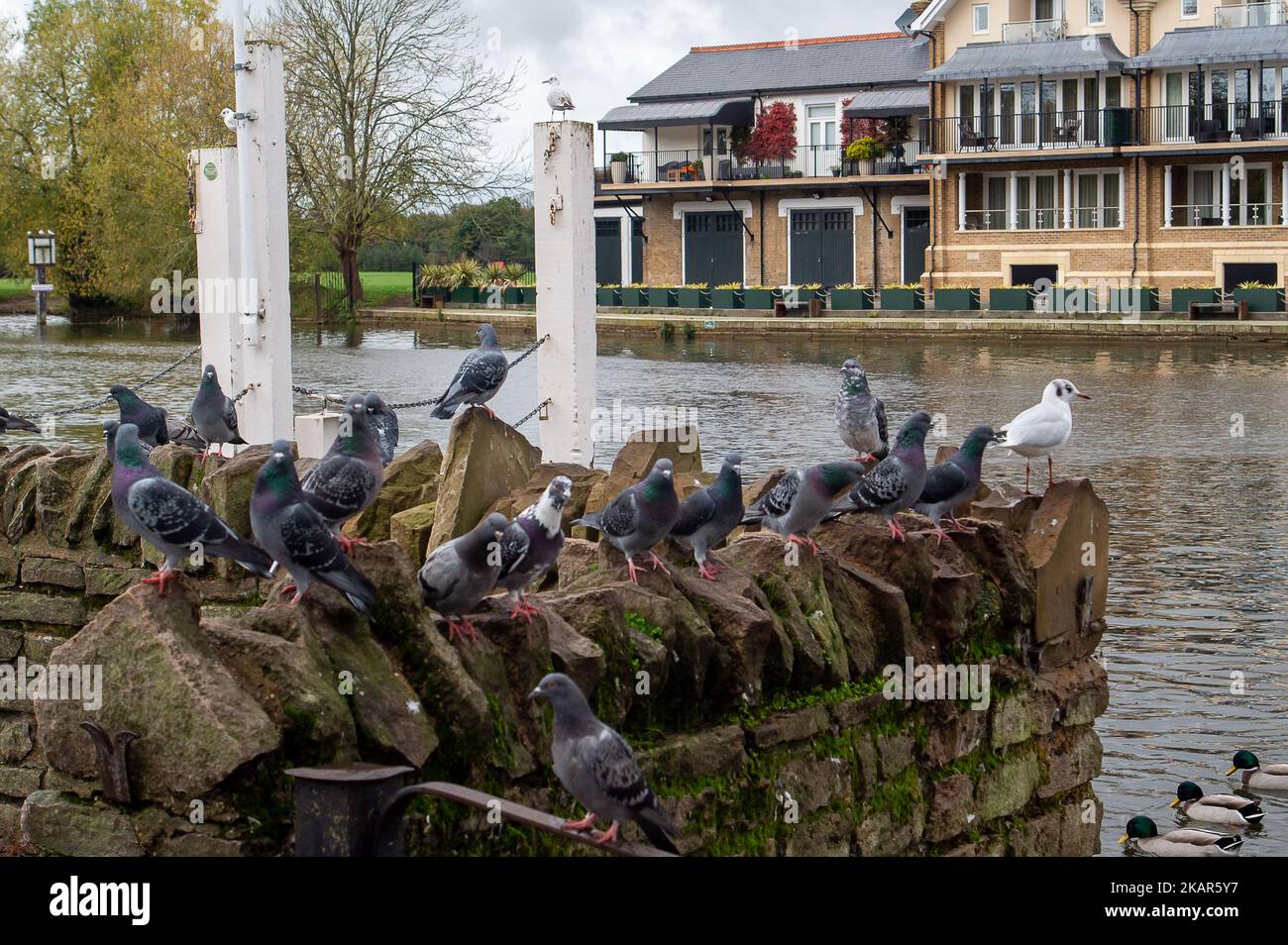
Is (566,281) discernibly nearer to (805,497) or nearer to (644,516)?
(805,497)

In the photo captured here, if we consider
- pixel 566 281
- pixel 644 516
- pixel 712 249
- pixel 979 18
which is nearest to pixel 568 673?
pixel 644 516

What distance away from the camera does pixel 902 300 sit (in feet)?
A: 172

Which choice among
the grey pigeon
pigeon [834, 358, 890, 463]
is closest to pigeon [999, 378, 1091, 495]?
pigeon [834, 358, 890, 463]

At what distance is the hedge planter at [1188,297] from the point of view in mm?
48562

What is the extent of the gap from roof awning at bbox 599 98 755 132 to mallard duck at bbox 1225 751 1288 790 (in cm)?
5491

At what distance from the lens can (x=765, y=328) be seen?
1992 inches

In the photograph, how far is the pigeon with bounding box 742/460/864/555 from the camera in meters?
7.86

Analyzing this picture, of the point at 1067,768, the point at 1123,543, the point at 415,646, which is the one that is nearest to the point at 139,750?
the point at 415,646

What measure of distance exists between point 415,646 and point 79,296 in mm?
53167

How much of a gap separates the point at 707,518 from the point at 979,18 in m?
53.4

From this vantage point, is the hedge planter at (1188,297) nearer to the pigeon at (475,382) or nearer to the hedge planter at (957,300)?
the hedge planter at (957,300)

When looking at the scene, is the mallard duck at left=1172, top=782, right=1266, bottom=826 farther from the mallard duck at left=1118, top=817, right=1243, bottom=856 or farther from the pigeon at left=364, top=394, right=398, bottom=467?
the pigeon at left=364, top=394, right=398, bottom=467
